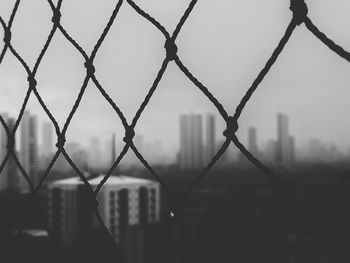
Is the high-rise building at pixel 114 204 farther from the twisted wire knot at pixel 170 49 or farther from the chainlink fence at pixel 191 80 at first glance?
the twisted wire knot at pixel 170 49

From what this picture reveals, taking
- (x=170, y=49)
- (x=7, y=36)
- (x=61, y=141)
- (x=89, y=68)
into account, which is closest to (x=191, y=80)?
(x=170, y=49)

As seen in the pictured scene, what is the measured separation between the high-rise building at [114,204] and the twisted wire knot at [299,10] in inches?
400

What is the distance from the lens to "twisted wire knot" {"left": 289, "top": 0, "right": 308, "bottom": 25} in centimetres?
50

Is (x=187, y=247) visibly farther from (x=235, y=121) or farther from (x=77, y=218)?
(x=77, y=218)

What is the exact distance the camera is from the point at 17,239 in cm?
102

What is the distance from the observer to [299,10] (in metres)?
0.50

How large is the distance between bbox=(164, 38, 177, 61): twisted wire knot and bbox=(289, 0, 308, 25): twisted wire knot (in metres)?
0.20

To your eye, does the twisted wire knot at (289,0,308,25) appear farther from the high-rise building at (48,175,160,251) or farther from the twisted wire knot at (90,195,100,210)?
the high-rise building at (48,175,160,251)

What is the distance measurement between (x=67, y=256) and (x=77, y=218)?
1596 cm

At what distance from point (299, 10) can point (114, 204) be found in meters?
12.6

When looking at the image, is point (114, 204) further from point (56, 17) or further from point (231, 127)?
point (231, 127)

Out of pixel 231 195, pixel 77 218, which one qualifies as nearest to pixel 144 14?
pixel 77 218

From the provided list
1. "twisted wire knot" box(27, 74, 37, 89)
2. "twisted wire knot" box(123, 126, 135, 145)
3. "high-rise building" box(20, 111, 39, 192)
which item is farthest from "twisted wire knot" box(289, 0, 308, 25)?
"high-rise building" box(20, 111, 39, 192)

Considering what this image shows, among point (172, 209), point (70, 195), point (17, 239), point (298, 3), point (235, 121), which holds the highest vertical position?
point (298, 3)
